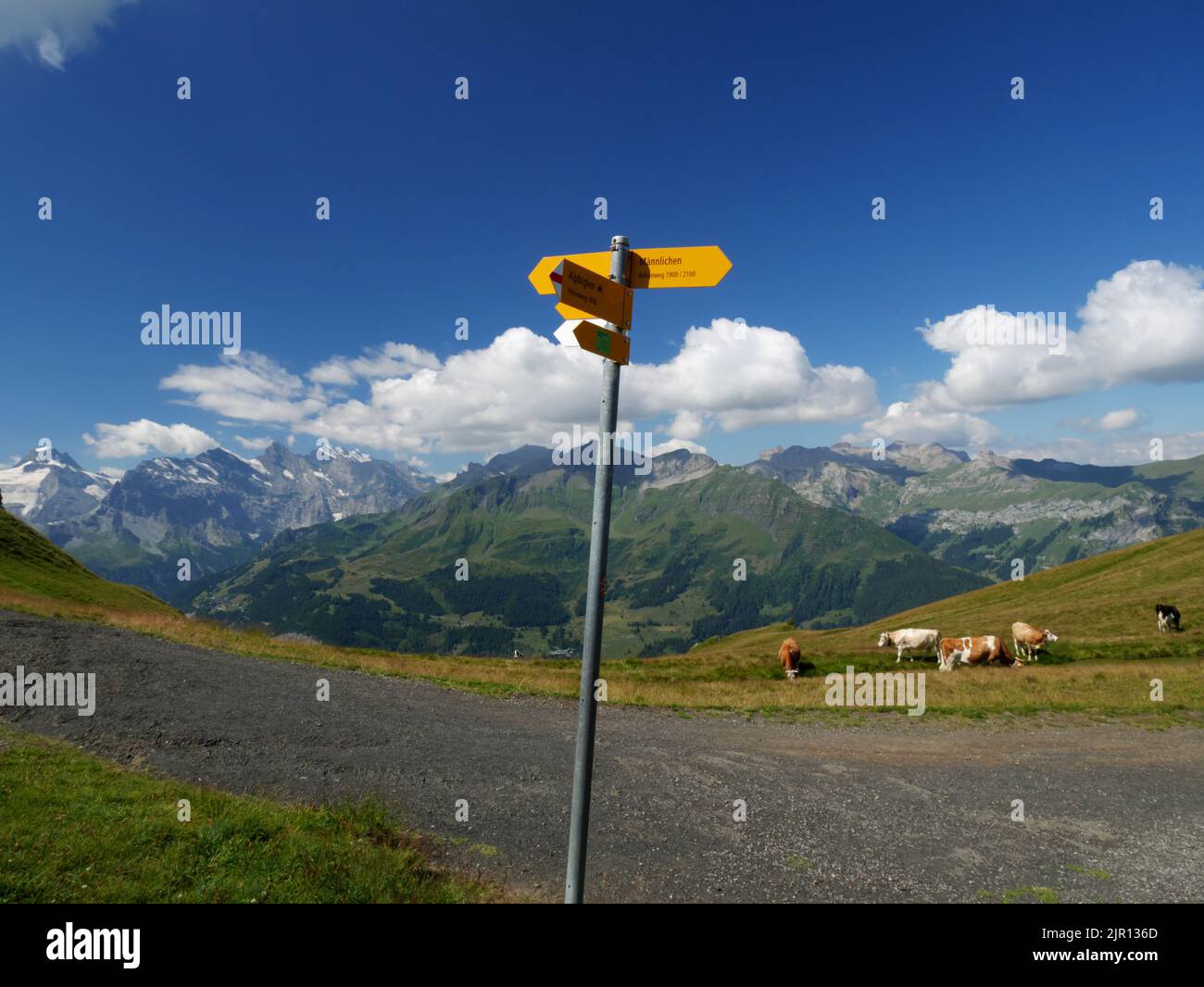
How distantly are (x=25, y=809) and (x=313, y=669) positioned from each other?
15.9 meters

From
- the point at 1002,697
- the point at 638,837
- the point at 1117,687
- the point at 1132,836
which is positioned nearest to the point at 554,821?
the point at 638,837

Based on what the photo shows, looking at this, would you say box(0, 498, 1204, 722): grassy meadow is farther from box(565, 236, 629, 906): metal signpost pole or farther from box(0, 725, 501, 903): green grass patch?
box(565, 236, 629, 906): metal signpost pole

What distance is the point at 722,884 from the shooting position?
930 centimetres

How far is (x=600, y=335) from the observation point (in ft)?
17.6

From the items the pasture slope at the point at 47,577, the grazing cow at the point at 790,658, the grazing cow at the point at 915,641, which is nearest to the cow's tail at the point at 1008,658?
the grazing cow at the point at 915,641

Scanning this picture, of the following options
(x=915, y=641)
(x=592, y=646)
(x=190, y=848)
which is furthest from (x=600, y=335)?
(x=915, y=641)

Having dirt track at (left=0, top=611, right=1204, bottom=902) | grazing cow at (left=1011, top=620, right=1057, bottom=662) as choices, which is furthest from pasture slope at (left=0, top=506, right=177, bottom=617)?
grazing cow at (left=1011, top=620, right=1057, bottom=662)

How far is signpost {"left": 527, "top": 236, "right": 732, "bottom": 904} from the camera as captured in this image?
16.9 feet

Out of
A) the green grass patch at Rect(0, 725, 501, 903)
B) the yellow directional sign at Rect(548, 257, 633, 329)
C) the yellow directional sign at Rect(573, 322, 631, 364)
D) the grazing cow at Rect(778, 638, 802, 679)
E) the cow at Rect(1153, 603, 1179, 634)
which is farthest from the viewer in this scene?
the cow at Rect(1153, 603, 1179, 634)

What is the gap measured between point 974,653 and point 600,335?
35905mm

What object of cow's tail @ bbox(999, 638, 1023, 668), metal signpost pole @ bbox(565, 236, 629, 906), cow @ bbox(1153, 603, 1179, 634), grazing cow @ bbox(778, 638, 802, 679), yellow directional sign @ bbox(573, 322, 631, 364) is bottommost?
grazing cow @ bbox(778, 638, 802, 679)

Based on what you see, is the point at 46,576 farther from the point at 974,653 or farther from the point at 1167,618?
the point at 1167,618

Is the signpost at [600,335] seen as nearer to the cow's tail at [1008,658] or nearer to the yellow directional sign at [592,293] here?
the yellow directional sign at [592,293]
